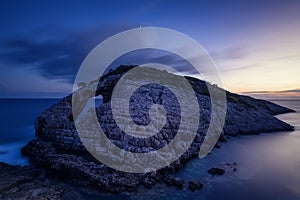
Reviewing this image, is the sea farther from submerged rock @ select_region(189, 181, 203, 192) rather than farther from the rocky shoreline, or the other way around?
the rocky shoreline

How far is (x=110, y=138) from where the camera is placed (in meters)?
33.4

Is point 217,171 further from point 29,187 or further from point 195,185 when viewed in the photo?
point 29,187

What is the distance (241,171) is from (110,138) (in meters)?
23.4

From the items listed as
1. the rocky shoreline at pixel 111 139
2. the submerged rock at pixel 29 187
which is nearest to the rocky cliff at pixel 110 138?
the rocky shoreline at pixel 111 139

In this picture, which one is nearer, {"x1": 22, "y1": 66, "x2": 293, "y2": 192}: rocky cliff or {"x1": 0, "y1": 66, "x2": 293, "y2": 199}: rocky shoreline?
{"x1": 0, "y1": 66, "x2": 293, "y2": 199}: rocky shoreline

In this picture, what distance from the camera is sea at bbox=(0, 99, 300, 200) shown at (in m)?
23.1

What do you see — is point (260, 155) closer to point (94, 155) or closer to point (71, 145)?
point (94, 155)

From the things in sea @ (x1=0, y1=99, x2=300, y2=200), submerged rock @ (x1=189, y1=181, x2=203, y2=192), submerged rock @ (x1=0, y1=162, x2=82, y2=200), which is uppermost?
submerged rock @ (x1=0, y1=162, x2=82, y2=200)

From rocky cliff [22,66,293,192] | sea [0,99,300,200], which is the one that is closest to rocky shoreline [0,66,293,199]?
rocky cliff [22,66,293,192]

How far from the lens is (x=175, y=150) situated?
33.2 m

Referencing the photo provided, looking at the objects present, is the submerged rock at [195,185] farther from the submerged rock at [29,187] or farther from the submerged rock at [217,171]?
the submerged rock at [29,187]

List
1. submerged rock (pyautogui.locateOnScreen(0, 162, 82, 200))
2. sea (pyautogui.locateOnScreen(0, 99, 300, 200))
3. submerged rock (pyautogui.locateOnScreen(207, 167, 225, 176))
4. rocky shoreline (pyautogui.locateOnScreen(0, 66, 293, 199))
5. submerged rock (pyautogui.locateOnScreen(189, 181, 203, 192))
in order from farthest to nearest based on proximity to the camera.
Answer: submerged rock (pyautogui.locateOnScreen(207, 167, 225, 176)) < rocky shoreline (pyautogui.locateOnScreen(0, 66, 293, 199)) < submerged rock (pyautogui.locateOnScreen(189, 181, 203, 192)) < sea (pyautogui.locateOnScreen(0, 99, 300, 200)) < submerged rock (pyautogui.locateOnScreen(0, 162, 82, 200))

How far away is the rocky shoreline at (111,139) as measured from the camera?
24934mm

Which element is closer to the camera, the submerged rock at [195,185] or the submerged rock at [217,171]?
the submerged rock at [195,185]
